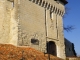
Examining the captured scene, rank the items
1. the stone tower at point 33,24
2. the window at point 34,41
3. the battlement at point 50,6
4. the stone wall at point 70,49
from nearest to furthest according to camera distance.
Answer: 1. the stone tower at point 33,24
2. the window at point 34,41
3. the battlement at point 50,6
4. the stone wall at point 70,49

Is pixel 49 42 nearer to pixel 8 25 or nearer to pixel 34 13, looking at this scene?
pixel 34 13

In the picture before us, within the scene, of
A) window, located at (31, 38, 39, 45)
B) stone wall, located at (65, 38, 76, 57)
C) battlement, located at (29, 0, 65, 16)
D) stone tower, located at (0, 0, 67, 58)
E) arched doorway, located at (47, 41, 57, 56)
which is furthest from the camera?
stone wall, located at (65, 38, 76, 57)

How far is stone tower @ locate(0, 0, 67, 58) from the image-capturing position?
63.1 feet

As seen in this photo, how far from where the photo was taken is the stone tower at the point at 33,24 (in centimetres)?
1923

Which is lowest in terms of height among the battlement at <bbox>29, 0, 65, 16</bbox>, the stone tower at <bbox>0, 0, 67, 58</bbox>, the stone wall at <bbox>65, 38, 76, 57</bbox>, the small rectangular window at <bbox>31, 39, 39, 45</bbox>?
the stone wall at <bbox>65, 38, 76, 57</bbox>

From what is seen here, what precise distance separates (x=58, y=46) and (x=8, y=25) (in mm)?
8272

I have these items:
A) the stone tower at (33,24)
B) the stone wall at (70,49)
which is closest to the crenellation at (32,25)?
the stone tower at (33,24)

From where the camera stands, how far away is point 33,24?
68.9 ft

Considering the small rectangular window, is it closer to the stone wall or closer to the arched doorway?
the arched doorway

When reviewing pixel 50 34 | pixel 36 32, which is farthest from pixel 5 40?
pixel 50 34

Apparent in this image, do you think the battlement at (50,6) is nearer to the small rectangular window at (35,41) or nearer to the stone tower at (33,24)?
the stone tower at (33,24)

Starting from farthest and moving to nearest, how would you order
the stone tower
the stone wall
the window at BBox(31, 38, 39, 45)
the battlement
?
the stone wall < the battlement < the window at BBox(31, 38, 39, 45) < the stone tower

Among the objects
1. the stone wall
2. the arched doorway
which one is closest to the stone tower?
the arched doorway

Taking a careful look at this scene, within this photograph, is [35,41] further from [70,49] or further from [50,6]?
[70,49]
